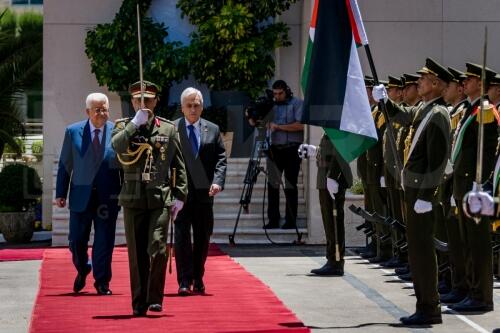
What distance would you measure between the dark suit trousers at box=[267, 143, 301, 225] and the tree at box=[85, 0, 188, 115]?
9.90ft

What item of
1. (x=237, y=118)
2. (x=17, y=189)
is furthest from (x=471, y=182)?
(x=17, y=189)

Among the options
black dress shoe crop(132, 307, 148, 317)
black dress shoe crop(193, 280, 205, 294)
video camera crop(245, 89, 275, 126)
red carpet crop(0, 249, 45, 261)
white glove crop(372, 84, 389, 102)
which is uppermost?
white glove crop(372, 84, 389, 102)

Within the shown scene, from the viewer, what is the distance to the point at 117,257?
16.8 m

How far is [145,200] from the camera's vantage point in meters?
11.0

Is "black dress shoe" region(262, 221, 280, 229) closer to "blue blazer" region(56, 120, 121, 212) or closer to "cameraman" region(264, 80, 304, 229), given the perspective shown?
"cameraman" region(264, 80, 304, 229)

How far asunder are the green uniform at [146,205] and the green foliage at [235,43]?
10.0 meters

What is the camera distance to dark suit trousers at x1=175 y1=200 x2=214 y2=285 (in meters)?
12.7

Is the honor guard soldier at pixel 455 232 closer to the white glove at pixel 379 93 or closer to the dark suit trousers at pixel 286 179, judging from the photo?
the white glove at pixel 379 93

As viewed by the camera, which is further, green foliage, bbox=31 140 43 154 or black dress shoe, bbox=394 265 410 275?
green foliage, bbox=31 140 43 154

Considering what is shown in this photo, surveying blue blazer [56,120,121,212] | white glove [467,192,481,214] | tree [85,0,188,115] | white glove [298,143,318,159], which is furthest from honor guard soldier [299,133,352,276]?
tree [85,0,188,115]

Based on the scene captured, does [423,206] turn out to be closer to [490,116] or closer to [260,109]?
[490,116]

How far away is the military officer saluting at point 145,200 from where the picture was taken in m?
10.9

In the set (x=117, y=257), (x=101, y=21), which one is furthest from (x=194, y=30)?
(x=117, y=257)

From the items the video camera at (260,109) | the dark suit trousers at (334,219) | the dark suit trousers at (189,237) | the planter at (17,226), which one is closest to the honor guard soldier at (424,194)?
the dark suit trousers at (189,237)
